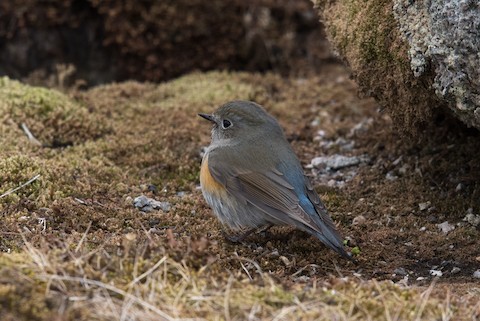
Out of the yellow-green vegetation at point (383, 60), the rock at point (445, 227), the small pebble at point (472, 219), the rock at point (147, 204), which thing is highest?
the yellow-green vegetation at point (383, 60)

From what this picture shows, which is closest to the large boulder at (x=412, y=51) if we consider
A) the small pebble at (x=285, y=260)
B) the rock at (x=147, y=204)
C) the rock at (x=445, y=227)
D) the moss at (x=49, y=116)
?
the rock at (x=445, y=227)

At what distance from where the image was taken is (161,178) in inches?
279

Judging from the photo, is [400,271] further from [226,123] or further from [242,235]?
[226,123]

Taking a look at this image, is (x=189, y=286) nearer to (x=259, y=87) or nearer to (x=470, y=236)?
(x=470, y=236)

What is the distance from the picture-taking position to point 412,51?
5.54 m

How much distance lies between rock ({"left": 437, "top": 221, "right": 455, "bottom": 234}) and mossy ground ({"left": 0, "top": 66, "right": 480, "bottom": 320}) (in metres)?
0.07

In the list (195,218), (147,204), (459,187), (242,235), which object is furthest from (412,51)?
(147,204)

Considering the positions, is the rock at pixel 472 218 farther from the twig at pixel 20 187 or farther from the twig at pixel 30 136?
the twig at pixel 30 136

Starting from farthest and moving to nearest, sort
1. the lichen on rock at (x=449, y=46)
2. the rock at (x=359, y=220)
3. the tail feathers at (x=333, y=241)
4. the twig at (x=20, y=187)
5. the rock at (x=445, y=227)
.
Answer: the rock at (x=359, y=220), the rock at (x=445, y=227), the twig at (x=20, y=187), the tail feathers at (x=333, y=241), the lichen on rock at (x=449, y=46)

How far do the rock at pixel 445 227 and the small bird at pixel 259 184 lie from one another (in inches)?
41.1

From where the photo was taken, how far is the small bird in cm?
568

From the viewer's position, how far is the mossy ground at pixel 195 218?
403 cm

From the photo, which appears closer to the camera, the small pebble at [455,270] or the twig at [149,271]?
the twig at [149,271]

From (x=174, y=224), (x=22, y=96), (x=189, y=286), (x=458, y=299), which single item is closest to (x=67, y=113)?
(x=22, y=96)
